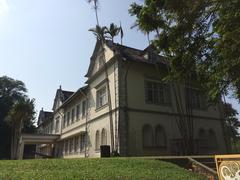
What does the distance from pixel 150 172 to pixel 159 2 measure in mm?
6853

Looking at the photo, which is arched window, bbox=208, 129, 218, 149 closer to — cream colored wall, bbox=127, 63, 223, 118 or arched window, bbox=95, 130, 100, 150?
cream colored wall, bbox=127, 63, 223, 118

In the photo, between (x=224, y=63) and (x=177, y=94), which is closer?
(x=224, y=63)

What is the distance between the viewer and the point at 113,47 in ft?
66.9

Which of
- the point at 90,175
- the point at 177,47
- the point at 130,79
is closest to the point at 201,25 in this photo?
the point at 177,47

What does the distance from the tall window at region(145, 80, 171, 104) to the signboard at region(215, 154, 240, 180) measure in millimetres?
13534

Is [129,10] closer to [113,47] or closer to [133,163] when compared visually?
[133,163]

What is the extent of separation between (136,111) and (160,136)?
287 cm

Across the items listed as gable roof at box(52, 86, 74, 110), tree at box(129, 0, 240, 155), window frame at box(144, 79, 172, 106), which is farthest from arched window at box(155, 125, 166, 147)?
gable roof at box(52, 86, 74, 110)

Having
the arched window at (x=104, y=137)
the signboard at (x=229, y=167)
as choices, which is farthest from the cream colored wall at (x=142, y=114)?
the signboard at (x=229, y=167)

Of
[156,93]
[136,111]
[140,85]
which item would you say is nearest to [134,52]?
[140,85]

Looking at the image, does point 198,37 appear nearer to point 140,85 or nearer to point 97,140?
point 140,85

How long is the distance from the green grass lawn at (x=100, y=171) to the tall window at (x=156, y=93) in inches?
353

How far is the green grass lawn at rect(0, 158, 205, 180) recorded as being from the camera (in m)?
8.16

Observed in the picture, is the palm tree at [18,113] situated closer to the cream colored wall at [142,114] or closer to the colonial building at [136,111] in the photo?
the colonial building at [136,111]
